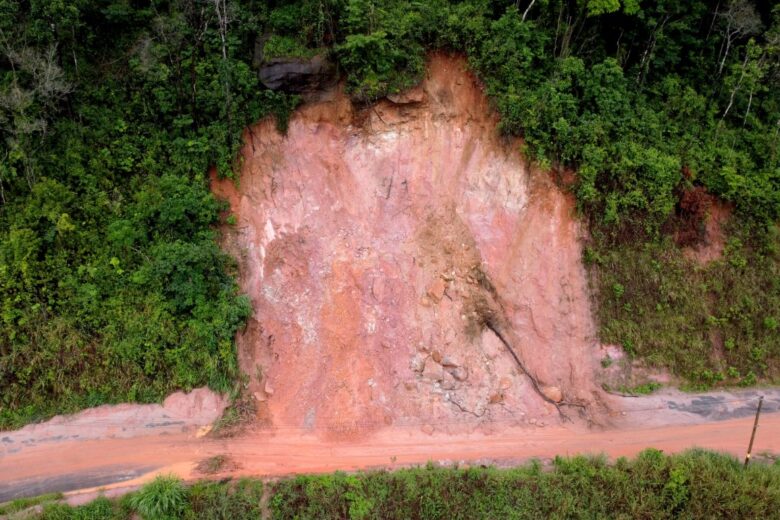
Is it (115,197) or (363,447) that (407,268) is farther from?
(115,197)

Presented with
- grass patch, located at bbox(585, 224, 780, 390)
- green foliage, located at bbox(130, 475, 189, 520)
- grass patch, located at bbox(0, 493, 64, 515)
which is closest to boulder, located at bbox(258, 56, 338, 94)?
grass patch, located at bbox(585, 224, 780, 390)

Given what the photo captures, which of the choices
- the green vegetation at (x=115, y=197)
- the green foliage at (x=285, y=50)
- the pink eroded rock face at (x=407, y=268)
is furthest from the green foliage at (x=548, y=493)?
the green foliage at (x=285, y=50)

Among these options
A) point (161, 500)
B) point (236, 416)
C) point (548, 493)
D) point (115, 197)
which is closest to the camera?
point (161, 500)

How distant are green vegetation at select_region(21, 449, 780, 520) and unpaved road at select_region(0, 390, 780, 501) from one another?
36.5 inches

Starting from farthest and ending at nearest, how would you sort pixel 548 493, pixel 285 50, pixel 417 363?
pixel 285 50
pixel 417 363
pixel 548 493

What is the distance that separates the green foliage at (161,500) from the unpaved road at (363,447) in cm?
83

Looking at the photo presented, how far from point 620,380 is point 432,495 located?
22.4ft

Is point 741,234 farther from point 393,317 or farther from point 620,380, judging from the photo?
point 393,317

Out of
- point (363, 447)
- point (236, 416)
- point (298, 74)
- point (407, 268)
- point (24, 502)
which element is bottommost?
point (24, 502)

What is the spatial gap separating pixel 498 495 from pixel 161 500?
23.8ft

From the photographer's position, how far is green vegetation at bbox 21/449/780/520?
36.1 feet

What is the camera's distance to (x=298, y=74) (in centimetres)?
1526

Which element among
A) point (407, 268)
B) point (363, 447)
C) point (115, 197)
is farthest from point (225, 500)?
point (115, 197)

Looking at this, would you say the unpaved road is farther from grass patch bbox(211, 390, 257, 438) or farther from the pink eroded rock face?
the pink eroded rock face
